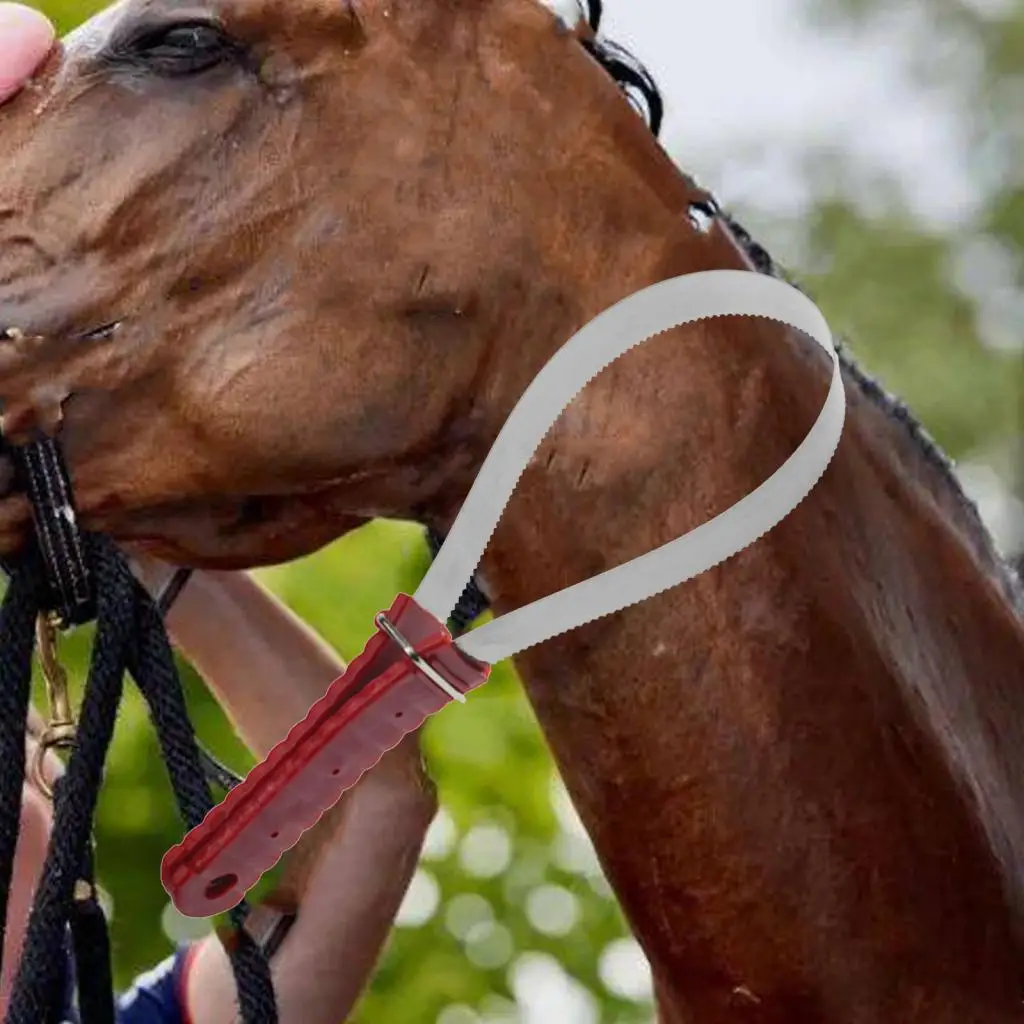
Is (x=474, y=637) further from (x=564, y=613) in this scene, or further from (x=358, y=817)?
(x=358, y=817)

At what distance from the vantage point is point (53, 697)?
1.87 m

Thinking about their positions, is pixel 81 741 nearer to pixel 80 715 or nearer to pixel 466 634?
pixel 80 715

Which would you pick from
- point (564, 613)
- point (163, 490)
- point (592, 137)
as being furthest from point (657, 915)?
point (592, 137)

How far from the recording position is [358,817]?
8.96 feet

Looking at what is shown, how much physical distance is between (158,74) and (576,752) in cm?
71

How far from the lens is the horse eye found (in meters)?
1.78

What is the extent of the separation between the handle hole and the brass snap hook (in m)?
0.20

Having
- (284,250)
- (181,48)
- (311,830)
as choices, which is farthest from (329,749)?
(311,830)

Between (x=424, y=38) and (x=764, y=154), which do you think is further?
(x=764, y=154)

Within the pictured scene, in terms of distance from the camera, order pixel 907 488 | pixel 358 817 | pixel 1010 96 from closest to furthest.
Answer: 1. pixel 907 488
2. pixel 358 817
3. pixel 1010 96

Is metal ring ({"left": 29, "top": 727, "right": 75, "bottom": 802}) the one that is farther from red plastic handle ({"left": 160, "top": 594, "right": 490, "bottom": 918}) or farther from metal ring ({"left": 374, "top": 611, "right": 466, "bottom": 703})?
metal ring ({"left": 374, "top": 611, "right": 466, "bottom": 703})

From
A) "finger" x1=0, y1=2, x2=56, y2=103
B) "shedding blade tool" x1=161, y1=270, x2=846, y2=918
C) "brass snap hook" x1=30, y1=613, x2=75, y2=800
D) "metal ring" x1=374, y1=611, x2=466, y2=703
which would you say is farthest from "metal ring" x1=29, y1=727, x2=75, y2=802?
"finger" x1=0, y1=2, x2=56, y2=103

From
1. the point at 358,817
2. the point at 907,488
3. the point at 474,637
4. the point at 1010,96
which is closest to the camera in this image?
the point at 474,637

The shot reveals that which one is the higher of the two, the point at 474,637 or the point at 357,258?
the point at 357,258
